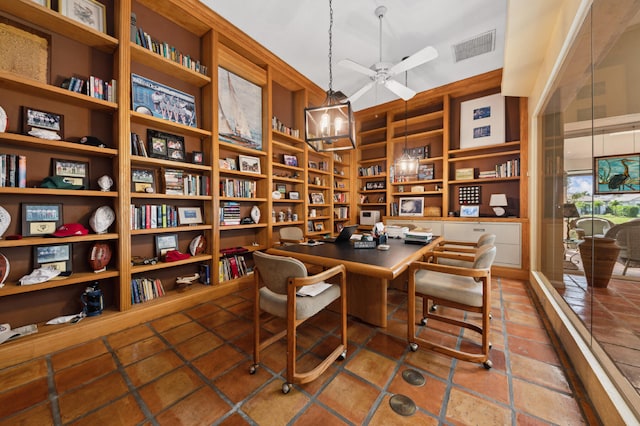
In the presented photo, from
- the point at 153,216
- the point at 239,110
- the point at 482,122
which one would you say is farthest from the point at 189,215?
the point at 482,122

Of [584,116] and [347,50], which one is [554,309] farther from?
[347,50]

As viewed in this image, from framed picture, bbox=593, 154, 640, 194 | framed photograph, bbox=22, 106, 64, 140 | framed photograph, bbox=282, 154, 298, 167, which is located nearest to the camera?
framed picture, bbox=593, 154, 640, 194

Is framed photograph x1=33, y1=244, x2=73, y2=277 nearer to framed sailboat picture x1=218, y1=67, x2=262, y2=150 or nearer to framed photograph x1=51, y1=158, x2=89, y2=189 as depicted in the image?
framed photograph x1=51, y1=158, x2=89, y2=189

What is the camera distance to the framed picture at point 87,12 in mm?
1931

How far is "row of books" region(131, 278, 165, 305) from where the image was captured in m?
2.28

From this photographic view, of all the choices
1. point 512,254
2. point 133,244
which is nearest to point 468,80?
point 512,254

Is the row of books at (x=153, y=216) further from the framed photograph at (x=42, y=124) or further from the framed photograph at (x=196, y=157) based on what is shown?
the framed photograph at (x=42, y=124)

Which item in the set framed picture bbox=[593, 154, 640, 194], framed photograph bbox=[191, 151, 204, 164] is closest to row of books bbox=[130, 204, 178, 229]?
framed photograph bbox=[191, 151, 204, 164]

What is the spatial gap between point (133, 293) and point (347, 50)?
12.9ft

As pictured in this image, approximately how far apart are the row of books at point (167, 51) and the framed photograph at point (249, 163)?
1.12m

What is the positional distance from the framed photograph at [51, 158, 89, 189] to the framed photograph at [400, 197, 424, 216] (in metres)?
4.75

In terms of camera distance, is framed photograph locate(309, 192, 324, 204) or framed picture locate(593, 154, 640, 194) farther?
framed photograph locate(309, 192, 324, 204)

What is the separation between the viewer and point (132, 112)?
87.1 inches

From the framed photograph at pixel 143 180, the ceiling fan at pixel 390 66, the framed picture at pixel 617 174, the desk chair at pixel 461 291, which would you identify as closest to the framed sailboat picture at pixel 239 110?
the framed photograph at pixel 143 180
